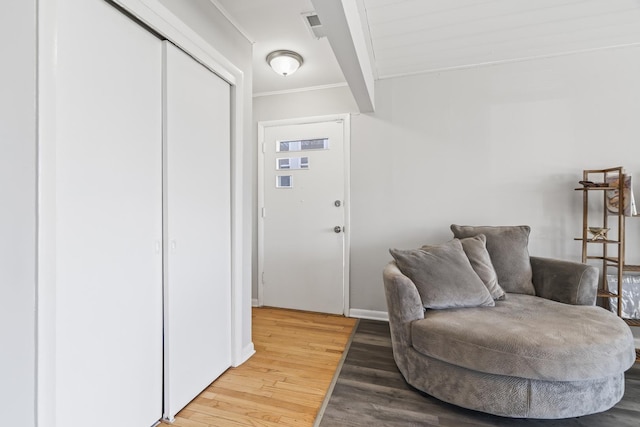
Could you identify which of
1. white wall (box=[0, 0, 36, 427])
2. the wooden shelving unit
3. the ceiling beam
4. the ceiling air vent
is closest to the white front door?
the ceiling beam

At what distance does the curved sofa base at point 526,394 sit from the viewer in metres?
1.42

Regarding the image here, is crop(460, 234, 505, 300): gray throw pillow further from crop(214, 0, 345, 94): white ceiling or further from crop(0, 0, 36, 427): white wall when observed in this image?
crop(0, 0, 36, 427): white wall

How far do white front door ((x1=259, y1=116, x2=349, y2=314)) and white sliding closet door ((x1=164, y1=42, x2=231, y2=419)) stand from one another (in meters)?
1.19

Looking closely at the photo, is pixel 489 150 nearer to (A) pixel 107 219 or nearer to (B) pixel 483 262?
(B) pixel 483 262

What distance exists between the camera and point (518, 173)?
2.55 m

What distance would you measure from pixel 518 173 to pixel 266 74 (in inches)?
97.9

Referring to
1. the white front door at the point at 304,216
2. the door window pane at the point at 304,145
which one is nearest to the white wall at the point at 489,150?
the white front door at the point at 304,216

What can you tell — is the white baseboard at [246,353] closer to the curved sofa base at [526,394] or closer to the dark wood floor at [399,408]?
the dark wood floor at [399,408]

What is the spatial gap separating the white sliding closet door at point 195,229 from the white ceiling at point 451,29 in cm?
58

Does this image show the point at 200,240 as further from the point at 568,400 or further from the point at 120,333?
the point at 568,400

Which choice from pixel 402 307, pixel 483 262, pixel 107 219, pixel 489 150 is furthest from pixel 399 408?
pixel 489 150

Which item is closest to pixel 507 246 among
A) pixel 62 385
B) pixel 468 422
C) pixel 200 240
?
pixel 468 422

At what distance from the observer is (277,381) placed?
6.20 feet

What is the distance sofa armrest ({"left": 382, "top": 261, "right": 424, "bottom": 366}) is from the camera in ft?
5.69
